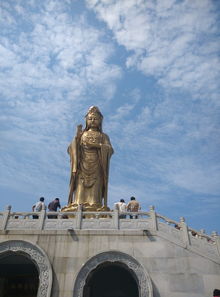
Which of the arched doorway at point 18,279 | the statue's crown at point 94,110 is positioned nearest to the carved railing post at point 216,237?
the arched doorway at point 18,279

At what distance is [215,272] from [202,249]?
2.71 ft

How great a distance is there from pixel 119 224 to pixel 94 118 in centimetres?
763

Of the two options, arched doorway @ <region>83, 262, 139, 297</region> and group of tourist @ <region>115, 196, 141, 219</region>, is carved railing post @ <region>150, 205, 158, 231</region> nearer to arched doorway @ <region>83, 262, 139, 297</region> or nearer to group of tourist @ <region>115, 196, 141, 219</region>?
group of tourist @ <region>115, 196, 141, 219</region>

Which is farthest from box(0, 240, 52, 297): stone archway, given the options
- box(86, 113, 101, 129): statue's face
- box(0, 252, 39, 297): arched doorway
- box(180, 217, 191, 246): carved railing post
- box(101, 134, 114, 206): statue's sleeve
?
box(86, 113, 101, 129): statue's face

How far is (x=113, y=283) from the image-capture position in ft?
40.0

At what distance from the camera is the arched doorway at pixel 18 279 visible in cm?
1193

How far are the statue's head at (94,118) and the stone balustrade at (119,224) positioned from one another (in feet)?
21.9

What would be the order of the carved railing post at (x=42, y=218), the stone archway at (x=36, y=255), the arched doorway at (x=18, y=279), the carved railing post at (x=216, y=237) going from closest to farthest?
the stone archway at (x=36, y=255) < the carved railing post at (x=216, y=237) < the carved railing post at (x=42, y=218) < the arched doorway at (x=18, y=279)

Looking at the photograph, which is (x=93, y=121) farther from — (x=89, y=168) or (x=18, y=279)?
(x=18, y=279)

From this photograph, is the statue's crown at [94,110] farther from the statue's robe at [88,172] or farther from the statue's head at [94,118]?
the statue's robe at [88,172]

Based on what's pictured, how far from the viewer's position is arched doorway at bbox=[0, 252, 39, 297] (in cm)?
1193

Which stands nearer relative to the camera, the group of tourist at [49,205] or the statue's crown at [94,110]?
the group of tourist at [49,205]


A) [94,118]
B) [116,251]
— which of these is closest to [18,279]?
[116,251]

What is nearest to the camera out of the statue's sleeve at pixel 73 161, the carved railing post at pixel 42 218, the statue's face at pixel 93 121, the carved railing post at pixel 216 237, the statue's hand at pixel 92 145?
the carved railing post at pixel 216 237
